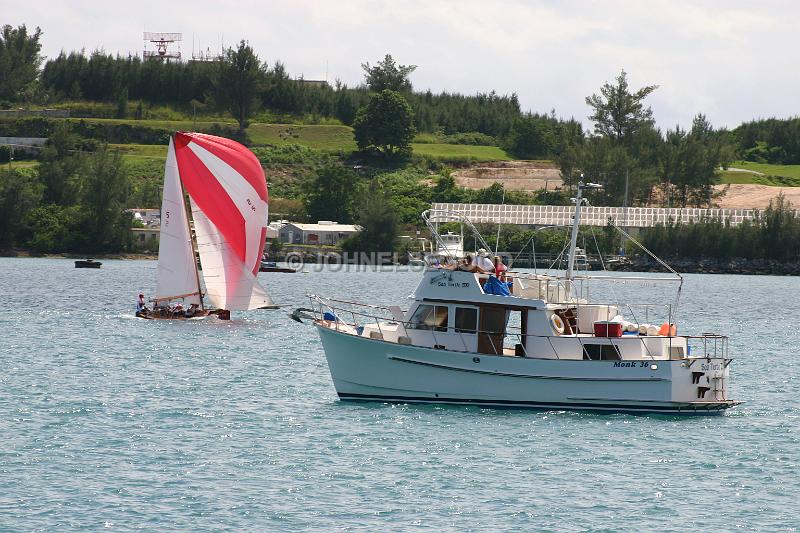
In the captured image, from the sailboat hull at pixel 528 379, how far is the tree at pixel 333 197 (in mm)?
108403

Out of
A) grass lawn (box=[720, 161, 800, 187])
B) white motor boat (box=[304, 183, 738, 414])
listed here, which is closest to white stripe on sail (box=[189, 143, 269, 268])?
white motor boat (box=[304, 183, 738, 414])

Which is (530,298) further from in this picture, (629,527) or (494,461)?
(629,527)

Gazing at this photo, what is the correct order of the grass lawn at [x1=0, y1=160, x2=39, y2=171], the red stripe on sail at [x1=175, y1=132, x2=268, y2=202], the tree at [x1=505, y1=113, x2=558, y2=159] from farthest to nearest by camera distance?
the tree at [x1=505, y1=113, x2=558, y2=159] < the grass lawn at [x1=0, y1=160, x2=39, y2=171] < the red stripe on sail at [x1=175, y1=132, x2=268, y2=202]

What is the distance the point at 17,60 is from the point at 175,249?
448 ft

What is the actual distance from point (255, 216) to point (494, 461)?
33.3m

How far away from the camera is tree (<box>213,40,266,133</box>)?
17112 cm

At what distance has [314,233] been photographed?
5369 inches

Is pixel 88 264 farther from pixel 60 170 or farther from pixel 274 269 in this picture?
pixel 60 170

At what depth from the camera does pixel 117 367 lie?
4656cm

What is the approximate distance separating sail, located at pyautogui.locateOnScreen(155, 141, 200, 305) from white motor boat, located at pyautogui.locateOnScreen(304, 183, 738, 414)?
87.1 ft

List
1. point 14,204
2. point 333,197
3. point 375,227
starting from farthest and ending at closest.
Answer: point 333,197, point 375,227, point 14,204

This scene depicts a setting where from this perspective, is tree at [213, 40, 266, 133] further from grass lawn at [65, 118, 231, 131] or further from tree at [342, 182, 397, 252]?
tree at [342, 182, 397, 252]

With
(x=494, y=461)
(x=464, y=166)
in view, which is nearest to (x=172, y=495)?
(x=494, y=461)

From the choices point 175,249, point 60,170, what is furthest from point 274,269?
point 175,249
